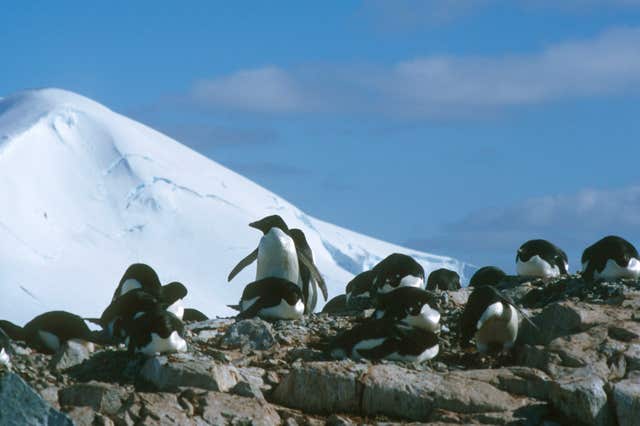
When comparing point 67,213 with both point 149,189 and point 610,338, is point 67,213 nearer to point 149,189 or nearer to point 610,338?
point 149,189

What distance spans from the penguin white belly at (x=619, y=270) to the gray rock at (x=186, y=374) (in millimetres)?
6781

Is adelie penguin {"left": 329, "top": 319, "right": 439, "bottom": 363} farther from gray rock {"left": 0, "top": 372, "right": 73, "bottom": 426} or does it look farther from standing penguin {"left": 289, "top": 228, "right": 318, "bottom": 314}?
standing penguin {"left": 289, "top": 228, "right": 318, "bottom": 314}

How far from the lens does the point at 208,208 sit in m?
97.8

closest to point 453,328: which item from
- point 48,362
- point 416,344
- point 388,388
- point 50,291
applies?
point 416,344

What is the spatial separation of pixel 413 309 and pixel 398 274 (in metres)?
2.88

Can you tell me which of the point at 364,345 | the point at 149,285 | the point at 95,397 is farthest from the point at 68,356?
the point at 149,285

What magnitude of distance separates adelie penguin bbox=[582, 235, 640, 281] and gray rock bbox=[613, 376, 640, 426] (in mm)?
5334

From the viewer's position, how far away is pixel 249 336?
12461 mm

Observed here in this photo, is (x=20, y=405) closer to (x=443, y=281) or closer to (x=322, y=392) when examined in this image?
(x=322, y=392)

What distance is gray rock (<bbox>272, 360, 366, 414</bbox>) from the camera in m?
10.6

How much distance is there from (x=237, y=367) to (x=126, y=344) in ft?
3.98

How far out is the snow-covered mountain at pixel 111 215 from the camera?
87.5 metres

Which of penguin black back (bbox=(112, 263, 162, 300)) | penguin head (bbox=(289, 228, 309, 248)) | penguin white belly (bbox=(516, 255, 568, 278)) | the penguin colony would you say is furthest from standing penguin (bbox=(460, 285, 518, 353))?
penguin white belly (bbox=(516, 255, 568, 278))

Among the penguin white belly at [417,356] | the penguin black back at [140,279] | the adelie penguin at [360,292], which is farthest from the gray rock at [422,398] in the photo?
the adelie penguin at [360,292]
